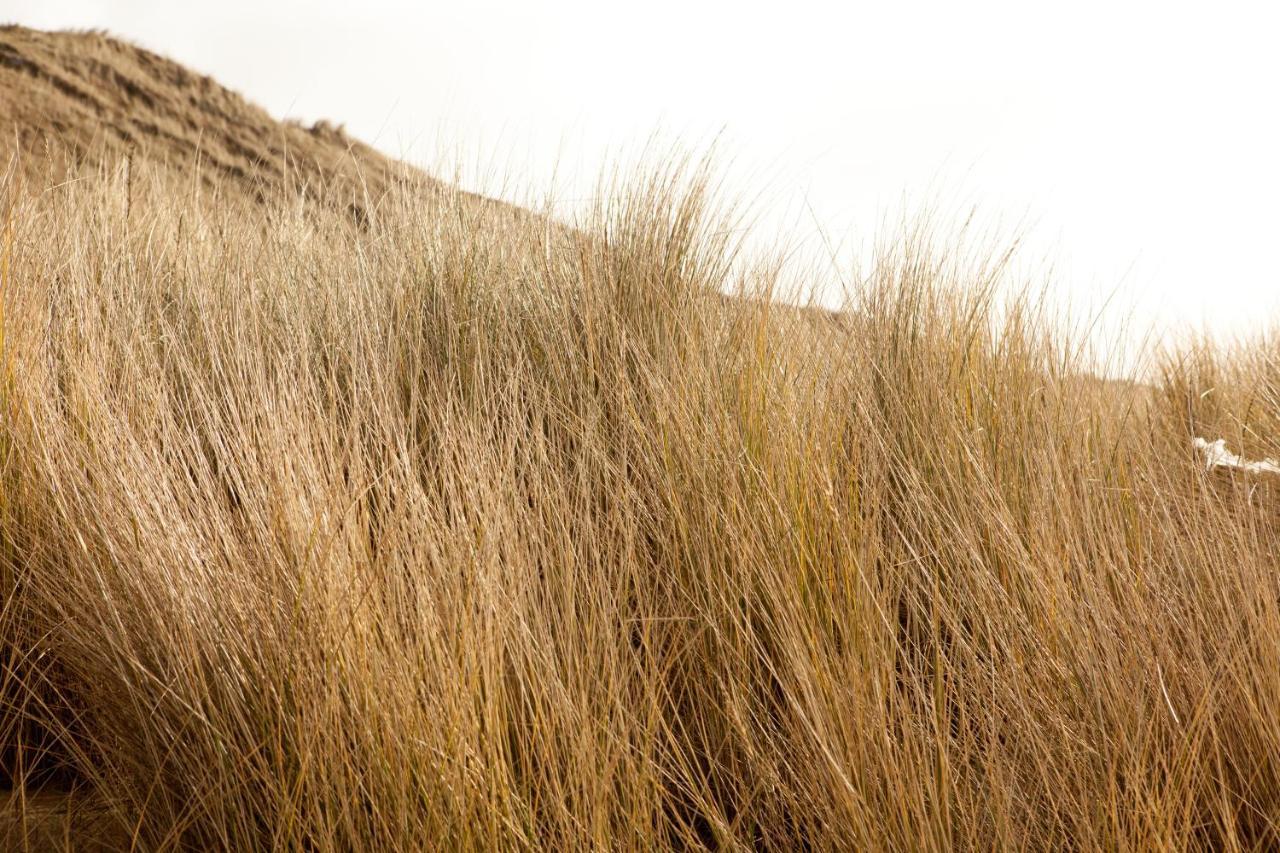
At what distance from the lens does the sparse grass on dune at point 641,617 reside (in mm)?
1078

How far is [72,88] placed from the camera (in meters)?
15.1

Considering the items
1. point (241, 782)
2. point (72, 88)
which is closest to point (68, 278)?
point (241, 782)

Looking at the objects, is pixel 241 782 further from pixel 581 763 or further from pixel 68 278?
pixel 68 278

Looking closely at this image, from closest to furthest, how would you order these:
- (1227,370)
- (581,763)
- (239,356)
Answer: (581,763)
(239,356)
(1227,370)

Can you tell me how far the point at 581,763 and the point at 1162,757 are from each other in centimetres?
75

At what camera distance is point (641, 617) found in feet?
4.53

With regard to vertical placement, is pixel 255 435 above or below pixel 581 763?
above

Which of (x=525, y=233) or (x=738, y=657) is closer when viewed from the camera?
(x=738, y=657)

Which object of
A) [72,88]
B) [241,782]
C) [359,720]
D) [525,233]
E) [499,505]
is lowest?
[241,782]

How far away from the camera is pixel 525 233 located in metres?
2.93

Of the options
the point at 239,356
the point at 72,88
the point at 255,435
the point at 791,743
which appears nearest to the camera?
the point at 791,743

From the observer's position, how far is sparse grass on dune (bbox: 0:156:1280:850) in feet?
3.54

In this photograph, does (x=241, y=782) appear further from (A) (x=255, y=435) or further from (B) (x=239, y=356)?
(B) (x=239, y=356)

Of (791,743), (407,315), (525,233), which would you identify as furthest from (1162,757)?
(525,233)
